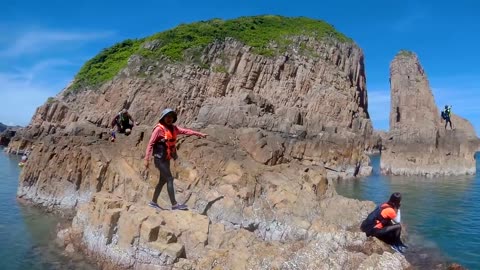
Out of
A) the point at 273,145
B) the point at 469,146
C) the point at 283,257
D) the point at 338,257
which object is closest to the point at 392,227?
the point at 338,257

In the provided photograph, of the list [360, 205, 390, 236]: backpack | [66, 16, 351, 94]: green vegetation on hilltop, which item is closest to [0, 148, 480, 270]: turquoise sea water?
[360, 205, 390, 236]: backpack

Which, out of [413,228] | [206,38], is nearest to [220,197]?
[413,228]

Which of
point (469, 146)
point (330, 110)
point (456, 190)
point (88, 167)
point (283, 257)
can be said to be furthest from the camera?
point (330, 110)

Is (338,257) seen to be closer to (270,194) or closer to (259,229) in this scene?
(259,229)

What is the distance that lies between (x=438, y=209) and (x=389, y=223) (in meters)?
9.56

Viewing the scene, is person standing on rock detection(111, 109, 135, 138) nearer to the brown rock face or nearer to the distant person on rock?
the distant person on rock

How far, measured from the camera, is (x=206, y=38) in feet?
184

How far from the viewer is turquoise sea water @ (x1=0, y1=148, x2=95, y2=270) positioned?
34.4 ft

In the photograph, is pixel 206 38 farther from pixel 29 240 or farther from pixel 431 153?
pixel 29 240

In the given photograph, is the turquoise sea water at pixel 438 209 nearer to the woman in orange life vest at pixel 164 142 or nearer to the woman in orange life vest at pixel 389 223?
the woman in orange life vest at pixel 389 223

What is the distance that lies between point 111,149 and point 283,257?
10.2 meters

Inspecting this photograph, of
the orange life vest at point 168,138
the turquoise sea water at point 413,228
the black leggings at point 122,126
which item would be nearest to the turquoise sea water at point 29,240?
the turquoise sea water at point 413,228

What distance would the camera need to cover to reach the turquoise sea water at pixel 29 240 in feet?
34.4

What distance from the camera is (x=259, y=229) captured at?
40.5 feet
